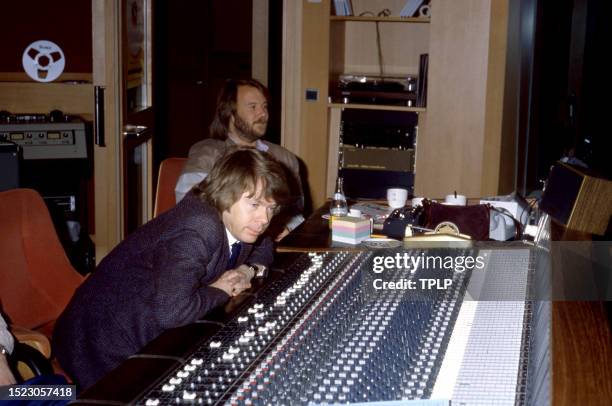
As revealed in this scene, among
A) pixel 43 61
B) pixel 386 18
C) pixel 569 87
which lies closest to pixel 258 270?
pixel 569 87

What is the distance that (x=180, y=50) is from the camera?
26.5ft

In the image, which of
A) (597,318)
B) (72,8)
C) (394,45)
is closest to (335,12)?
(394,45)

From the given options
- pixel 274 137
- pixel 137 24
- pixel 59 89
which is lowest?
pixel 274 137

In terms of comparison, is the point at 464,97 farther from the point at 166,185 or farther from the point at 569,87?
the point at 166,185

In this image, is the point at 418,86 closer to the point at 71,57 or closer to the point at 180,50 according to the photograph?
the point at 71,57

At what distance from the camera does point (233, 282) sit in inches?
77.1

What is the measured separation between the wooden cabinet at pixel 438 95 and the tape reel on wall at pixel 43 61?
145 cm

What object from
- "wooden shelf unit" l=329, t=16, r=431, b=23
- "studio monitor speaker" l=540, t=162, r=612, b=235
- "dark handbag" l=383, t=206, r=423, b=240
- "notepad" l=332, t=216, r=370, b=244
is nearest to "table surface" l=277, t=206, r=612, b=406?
Result: "studio monitor speaker" l=540, t=162, r=612, b=235

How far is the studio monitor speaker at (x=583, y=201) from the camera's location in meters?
1.98

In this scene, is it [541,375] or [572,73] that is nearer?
[541,375]

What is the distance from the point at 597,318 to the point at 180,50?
7.05 metres

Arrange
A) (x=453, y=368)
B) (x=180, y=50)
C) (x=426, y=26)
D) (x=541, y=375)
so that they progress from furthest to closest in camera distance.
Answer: (x=180, y=50), (x=426, y=26), (x=453, y=368), (x=541, y=375)

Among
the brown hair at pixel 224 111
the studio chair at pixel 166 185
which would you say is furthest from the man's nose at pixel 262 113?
the studio chair at pixel 166 185

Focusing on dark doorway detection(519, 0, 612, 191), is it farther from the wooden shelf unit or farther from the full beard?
the full beard
